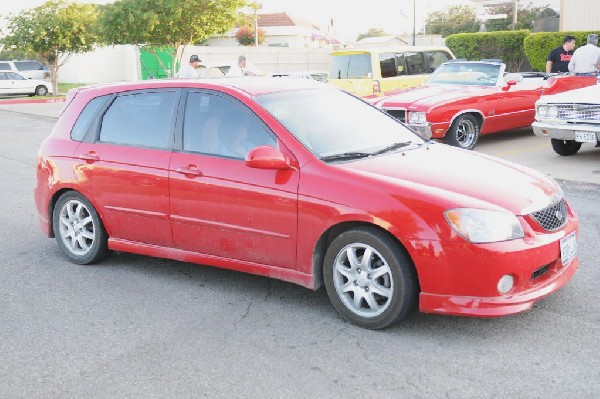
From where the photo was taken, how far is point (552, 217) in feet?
15.0

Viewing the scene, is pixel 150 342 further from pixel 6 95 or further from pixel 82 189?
pixel 6 95

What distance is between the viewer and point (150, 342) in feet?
14.6

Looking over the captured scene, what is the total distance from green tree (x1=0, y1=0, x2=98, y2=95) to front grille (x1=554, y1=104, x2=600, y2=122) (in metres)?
28.0

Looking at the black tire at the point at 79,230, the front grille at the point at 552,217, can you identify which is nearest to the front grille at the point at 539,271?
the front grille at the point at 552,217

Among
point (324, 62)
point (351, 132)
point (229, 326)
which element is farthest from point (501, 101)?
point (324, 62)

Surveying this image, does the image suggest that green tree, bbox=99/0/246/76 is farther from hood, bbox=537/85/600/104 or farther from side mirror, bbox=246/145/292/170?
side mirror, bbox=246/145/292/170

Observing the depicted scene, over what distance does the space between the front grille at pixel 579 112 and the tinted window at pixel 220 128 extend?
21.7ft

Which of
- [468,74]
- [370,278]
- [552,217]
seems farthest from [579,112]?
[370,278]

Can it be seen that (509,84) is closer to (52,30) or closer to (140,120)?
(140,120)

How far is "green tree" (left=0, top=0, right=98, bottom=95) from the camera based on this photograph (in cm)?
3481

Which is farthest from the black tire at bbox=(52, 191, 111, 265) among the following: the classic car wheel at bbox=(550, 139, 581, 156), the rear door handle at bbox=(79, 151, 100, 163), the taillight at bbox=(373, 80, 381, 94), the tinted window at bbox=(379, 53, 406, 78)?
the tinted window at bbox=(379, 53, 406, 78)

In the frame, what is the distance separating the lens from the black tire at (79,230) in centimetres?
603

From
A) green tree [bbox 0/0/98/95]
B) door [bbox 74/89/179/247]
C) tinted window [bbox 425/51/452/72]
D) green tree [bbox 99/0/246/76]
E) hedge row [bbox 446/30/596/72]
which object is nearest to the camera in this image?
door [bbox 74/89/179/247]

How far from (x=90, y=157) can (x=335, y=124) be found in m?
2.06
